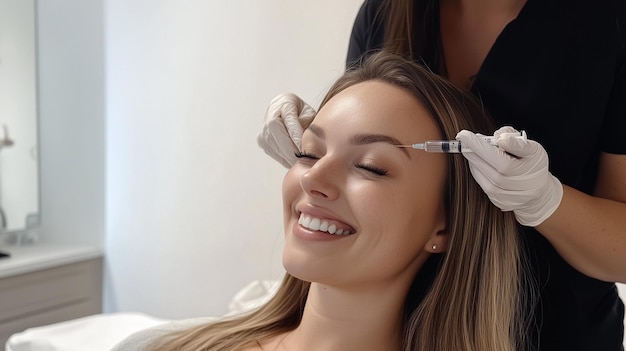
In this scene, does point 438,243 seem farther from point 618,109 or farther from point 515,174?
point 618,109

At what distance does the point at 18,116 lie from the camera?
292cm

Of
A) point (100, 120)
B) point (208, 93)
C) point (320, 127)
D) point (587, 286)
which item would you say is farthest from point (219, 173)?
point (587, 286)

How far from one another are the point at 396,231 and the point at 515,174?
23 centimetres

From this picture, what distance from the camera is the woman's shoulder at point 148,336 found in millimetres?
1360

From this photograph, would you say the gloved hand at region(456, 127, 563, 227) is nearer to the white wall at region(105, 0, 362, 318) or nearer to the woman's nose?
the woman's nose

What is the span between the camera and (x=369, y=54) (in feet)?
4.78

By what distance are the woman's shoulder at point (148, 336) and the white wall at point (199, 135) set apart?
41.5 inches

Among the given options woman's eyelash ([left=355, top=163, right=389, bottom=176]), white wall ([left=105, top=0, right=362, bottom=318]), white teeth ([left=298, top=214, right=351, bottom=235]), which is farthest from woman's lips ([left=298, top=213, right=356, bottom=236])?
white wall ([left=105, top=0, right=362, bottom=318])

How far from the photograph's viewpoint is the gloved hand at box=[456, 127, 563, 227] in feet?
3.21

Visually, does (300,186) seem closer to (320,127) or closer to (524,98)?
(320,127)

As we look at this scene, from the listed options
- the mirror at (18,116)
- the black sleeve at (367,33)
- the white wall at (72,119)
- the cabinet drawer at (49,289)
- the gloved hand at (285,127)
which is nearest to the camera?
the gloved hand at (285,127)

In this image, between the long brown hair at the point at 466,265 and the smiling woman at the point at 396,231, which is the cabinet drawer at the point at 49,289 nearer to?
the smiling woman at the point at 396,231

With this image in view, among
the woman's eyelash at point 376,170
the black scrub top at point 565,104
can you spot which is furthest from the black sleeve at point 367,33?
the woman's eyelash at point 376,170

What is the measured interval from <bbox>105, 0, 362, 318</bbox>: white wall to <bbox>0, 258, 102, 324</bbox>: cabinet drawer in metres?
0.10
